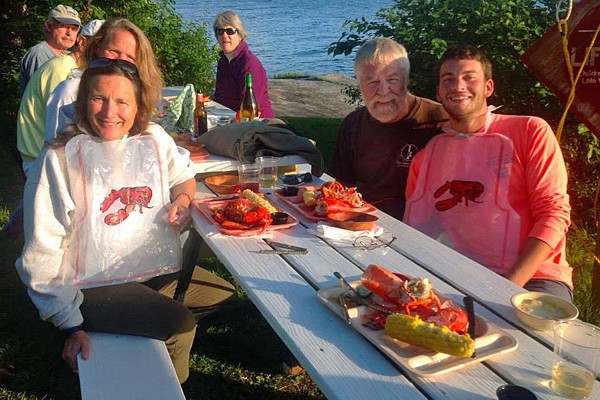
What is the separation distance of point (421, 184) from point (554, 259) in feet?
2.42

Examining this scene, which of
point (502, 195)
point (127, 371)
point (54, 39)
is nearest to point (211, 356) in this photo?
point (127, 371)

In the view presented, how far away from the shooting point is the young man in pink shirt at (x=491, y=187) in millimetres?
2652

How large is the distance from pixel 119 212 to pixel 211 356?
52.7 inches

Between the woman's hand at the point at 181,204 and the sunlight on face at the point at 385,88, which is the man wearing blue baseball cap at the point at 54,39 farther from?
the sunlight on face at the point at 385,88

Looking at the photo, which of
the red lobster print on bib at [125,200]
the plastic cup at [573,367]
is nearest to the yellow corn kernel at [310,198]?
the red lobster print on bib at [125,200]

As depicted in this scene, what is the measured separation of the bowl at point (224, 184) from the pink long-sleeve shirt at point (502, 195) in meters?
1.02

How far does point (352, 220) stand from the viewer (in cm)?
257

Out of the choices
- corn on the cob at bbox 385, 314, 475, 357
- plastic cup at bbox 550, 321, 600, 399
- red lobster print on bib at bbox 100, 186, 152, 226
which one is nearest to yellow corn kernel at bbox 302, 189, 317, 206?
red lobster print on bib at bbox 100, 186, 152, 226

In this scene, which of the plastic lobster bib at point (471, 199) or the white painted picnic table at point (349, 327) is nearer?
the white painted picnic table at point (349, 327)

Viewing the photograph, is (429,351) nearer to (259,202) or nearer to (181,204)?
(259,202)

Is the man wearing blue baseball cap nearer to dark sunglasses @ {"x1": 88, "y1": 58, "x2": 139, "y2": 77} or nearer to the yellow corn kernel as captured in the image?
dark sunglasses @ {"x1": 88, "y1": 58, "x2": 139, "y2": 77}

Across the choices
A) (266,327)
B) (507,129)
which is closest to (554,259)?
(507,129)

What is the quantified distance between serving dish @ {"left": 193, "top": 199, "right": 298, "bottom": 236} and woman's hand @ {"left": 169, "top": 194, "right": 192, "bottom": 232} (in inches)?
2.4

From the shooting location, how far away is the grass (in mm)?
3209
